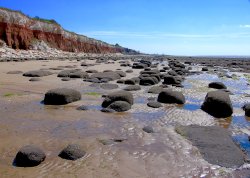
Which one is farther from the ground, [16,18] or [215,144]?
[16,18]

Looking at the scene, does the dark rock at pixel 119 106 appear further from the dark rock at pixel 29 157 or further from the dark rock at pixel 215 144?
the dark rock at pixel 29 157

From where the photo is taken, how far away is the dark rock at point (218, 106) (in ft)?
36.2

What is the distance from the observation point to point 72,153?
638 cm

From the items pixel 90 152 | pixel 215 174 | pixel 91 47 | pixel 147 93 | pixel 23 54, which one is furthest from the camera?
pixel 91 47

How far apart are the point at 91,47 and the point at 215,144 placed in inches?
3455

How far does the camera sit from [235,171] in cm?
615

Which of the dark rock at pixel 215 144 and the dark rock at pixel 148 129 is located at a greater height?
the dark rock at pixel 148 129

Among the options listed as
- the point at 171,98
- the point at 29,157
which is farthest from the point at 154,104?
the point at 29,157

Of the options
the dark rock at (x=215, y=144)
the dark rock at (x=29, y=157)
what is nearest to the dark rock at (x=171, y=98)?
the dark rock at (x=215, y=144)

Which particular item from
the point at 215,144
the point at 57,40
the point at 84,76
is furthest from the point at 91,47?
the point at 215,144

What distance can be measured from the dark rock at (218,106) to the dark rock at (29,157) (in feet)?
22.7

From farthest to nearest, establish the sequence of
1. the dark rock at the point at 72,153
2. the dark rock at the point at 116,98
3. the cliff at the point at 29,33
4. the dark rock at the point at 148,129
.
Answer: the cliff at the point at 29,33, the dark rock at the point at 116,98, the dark rock at the point at 148,129, the dark rock at the point at 72,153

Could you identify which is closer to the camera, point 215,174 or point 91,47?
point 215,174

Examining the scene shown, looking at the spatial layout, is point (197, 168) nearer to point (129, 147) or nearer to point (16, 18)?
point (129, 147)
